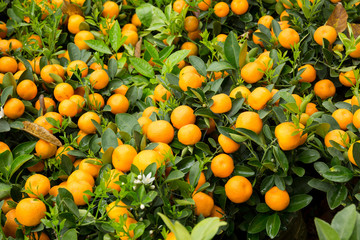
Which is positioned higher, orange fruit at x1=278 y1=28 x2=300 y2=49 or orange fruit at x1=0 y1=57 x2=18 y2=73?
orange fruit at x1=278 y1=28 x2=300 y2=49

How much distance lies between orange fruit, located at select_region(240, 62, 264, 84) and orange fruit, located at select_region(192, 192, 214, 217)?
1.37 ft

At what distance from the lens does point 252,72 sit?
1.27 m

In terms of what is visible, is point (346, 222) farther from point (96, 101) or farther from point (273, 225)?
point (96, 101)

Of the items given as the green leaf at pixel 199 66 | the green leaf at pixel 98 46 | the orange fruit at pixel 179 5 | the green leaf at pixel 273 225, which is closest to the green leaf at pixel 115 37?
the green leaf at pixel 98 46

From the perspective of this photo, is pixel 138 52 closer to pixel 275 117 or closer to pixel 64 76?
pixel 64 76

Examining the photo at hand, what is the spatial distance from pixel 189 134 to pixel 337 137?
1.38ft

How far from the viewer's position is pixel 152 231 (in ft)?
3.24

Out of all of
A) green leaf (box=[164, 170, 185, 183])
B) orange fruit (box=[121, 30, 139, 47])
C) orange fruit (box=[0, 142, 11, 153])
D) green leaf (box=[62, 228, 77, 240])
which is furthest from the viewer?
orange fruit (box=[121, 30, 139, 47])

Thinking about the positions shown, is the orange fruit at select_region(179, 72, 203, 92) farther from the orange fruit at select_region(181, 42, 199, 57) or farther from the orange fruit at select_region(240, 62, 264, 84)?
the orange fruit at select_region(181, 42, 199, 57)

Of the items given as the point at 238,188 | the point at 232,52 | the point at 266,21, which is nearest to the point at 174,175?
the point at 238,188

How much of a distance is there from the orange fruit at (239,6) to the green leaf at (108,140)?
823mm

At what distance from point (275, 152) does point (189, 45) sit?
0.70m

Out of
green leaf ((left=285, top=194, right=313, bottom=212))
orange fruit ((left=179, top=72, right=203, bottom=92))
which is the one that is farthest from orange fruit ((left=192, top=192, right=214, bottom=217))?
orange fruit ((left=179, top=72, right=203, bottom=92))

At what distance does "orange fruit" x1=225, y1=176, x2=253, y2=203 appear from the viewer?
1.09 meters
